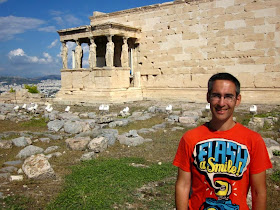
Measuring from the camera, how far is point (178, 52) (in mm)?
16391

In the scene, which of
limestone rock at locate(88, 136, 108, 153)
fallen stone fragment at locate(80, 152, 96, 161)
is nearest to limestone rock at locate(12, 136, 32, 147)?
limestone rock at locate(88, 136, 108, 153)

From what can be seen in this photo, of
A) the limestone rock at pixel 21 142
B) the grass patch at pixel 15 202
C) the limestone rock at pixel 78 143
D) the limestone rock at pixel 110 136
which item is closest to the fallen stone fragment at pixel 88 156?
the limestone rock at pixel 78 143

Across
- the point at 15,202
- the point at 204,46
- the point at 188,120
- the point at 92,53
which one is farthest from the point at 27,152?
the point at 204,46

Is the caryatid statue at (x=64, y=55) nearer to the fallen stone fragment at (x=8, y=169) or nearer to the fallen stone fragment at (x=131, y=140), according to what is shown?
the fallen stone fragment at (x=131, y=140)

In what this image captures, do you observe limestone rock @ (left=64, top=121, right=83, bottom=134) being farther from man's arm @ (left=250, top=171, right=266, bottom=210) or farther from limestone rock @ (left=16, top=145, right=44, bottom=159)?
man's arm @ (left=250, top=171, right=266, bottom=210)

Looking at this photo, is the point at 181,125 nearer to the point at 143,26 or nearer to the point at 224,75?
the point at 224,75

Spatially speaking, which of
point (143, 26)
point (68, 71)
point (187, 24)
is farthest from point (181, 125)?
point (68, 71)

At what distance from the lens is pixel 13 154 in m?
7.29

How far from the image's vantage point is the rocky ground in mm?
5371

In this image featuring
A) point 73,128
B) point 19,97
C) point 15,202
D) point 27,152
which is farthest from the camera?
point 19,97

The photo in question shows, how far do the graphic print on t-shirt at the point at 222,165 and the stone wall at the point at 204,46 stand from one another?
12.8 m

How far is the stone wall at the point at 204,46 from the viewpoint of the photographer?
13727mm

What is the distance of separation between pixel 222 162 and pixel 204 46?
46.2 ft

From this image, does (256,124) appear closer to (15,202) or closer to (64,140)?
(64,140)
